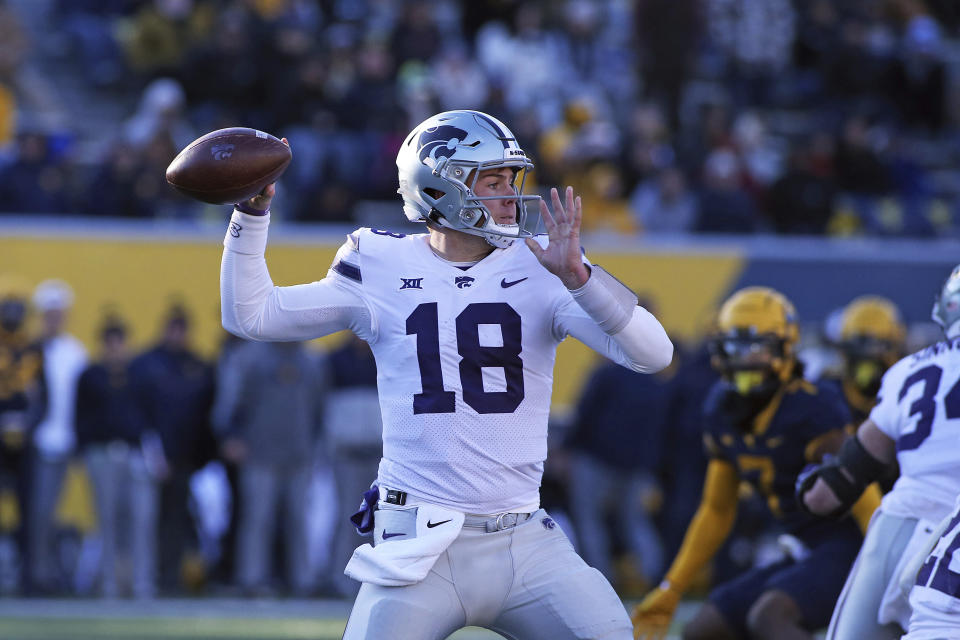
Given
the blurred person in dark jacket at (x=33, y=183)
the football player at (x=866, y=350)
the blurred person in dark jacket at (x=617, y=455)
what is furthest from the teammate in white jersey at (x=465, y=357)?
the blurred person in dark jacket at (x=33, y=183)

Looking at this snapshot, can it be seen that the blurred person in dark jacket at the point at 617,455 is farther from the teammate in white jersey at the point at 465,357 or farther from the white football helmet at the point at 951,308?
the teammate in white jersey at the point at 465,357

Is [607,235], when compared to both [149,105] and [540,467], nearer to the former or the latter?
[149,105]

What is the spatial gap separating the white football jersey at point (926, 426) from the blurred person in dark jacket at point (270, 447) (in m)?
5.36

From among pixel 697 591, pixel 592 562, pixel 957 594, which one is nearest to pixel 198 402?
pixel 592 562

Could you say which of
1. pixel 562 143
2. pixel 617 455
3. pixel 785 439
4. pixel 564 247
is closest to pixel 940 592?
pixel 564 247

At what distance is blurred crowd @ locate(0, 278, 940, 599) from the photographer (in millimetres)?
9227

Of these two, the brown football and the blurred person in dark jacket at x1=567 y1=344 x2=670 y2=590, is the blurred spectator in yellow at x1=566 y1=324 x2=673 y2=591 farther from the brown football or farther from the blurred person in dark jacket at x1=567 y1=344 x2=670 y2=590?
the brown football

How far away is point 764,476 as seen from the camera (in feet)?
17.4

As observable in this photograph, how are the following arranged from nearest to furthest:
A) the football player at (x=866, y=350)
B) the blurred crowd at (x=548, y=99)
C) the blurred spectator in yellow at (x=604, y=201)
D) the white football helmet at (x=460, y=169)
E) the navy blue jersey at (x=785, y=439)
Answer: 1. the white football helmet at (x=460, y=169)
2. the navy blue jersey at (x=785, y=439)
3. the football player at (x=866, y=350)
4. the blurred crowd at (x=548, y=99)
5. the blurred spectator in yellow at (x=604, y=201)

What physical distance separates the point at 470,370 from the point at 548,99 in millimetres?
8865

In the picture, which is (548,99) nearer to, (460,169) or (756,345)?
(756,345)

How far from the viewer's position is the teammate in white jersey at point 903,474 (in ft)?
14.4

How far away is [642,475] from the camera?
32.5 ft

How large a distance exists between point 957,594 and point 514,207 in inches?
58.1
